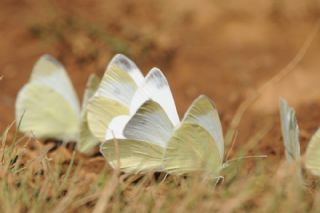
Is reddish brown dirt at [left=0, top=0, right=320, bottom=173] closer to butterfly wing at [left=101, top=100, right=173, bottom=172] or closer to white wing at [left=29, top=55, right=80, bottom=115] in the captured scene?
white wing at [left=29, top=55, right=80, bottom=115]

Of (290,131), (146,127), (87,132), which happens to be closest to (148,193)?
(146,127)

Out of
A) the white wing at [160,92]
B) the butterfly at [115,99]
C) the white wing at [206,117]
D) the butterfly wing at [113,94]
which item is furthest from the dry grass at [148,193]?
the butterfly wing at [113,94]

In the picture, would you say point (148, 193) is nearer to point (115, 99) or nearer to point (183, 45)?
point (115, 99)

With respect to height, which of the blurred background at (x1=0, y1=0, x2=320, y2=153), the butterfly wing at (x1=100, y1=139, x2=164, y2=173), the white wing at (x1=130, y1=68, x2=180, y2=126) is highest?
the white wing at (x1=130, y1=68, x2=180, y2=126)

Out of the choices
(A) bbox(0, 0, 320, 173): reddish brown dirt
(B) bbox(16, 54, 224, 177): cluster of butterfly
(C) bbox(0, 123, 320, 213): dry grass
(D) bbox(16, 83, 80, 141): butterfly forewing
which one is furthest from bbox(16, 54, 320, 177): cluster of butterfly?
(A) bbox(0, 0, 320, 173): reddish brown dirt

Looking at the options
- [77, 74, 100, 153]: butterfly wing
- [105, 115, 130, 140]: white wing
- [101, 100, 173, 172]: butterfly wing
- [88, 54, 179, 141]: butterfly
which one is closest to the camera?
[101, 100, 173, 172]: butterfly wing

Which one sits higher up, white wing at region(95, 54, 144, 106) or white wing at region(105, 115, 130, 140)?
white wing at region(95, 54, 144, 106)

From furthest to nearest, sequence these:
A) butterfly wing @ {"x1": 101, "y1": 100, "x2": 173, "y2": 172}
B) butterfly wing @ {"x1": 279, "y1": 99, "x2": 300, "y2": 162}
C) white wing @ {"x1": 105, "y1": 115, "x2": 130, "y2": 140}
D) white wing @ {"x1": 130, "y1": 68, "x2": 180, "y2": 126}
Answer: white wing @ {"x1": 105, "y1": 115, "x2": 130, "y2": 140}, white wing @ {"x1": 130, "y1": 68, "x2": 180, "y2": 126}, butterfly wing @ {"x1": 101, "y1": 100, "x2": 173, "y2": 172}, butterfly wing @ {"x1": 279, "y1": 99, "x2": 300, "y2": 162}
